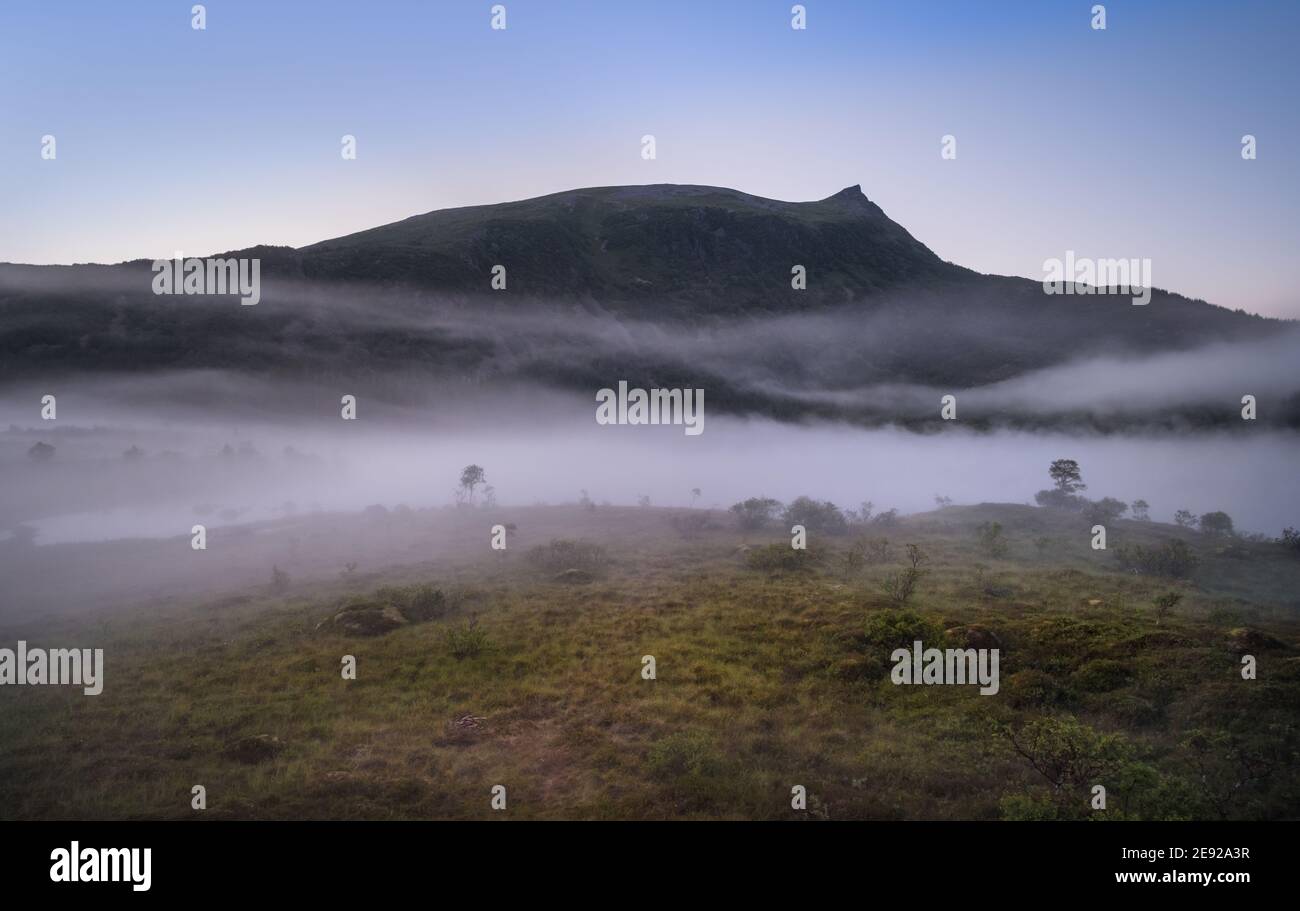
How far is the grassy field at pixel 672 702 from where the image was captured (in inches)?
608

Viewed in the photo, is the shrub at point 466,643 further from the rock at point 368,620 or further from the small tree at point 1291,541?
the small tree at point 1291,541

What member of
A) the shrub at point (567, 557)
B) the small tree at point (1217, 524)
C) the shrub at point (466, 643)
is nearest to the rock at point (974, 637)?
the shrub at point (466, 643)

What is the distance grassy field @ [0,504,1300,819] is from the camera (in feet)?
50.7

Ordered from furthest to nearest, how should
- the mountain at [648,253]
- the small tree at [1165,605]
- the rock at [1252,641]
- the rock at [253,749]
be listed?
1. the mountain at [648,253]
2. the small tree at [1165,605]
3. the rock at [1252,641]
4. the rock at [253,749]

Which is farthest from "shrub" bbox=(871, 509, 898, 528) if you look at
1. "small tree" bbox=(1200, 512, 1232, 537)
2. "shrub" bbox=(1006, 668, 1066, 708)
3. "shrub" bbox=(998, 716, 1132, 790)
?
"shrub" bbox=(998, 716, 1132, 790)

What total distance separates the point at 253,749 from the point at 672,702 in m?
13.6

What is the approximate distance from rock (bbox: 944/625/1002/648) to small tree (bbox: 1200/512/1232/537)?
142 feet

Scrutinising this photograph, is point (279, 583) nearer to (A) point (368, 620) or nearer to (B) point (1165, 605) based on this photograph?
(A) point (368, 620)

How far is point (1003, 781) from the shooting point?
619 inches

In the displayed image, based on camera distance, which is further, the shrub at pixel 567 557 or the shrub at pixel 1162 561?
the shrub at pixel 567 557

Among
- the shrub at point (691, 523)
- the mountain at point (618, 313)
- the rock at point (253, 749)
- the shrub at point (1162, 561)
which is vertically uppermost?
the mountain at point (618, 313)

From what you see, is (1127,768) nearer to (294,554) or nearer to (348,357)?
(294,554)

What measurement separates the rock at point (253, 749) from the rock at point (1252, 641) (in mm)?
34392

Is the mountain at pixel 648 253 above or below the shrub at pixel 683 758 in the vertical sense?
above
